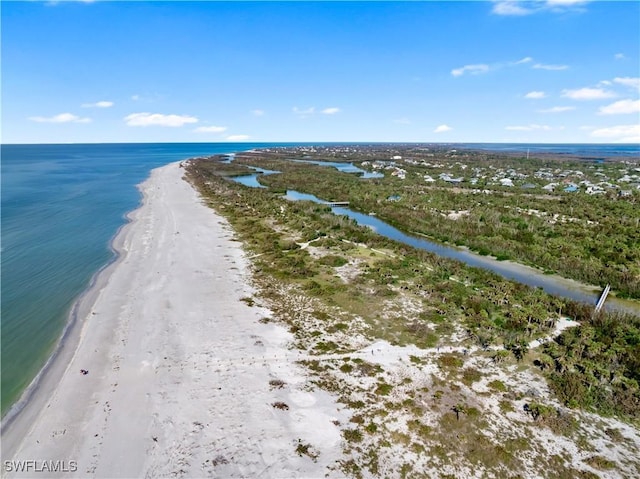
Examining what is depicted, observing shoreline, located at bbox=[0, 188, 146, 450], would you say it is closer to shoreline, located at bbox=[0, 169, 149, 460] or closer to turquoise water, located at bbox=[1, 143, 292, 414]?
shoreline, located at bbox=[0, 169, 149, 460]

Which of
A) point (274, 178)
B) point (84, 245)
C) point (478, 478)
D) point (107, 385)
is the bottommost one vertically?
point (478, 478)

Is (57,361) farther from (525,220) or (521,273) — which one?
(525,220)

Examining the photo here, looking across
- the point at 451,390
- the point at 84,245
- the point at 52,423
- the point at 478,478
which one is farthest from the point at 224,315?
the point at 84,245

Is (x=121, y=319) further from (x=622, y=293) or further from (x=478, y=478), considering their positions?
(x=622, y=293)

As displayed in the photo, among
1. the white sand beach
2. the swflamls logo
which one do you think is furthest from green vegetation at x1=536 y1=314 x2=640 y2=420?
the swflamls logo

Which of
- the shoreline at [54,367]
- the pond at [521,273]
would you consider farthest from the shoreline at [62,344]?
the pond at [521,273]

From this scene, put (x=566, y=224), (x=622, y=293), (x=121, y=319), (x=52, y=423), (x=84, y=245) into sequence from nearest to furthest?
1. (x=52, y=423)
2. (x=121, y=319)
3. (x=622, y=293)
4. (x=84, y=245)
5. (x=566, y=224)

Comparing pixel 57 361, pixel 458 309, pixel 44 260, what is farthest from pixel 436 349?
pixel 44 260
